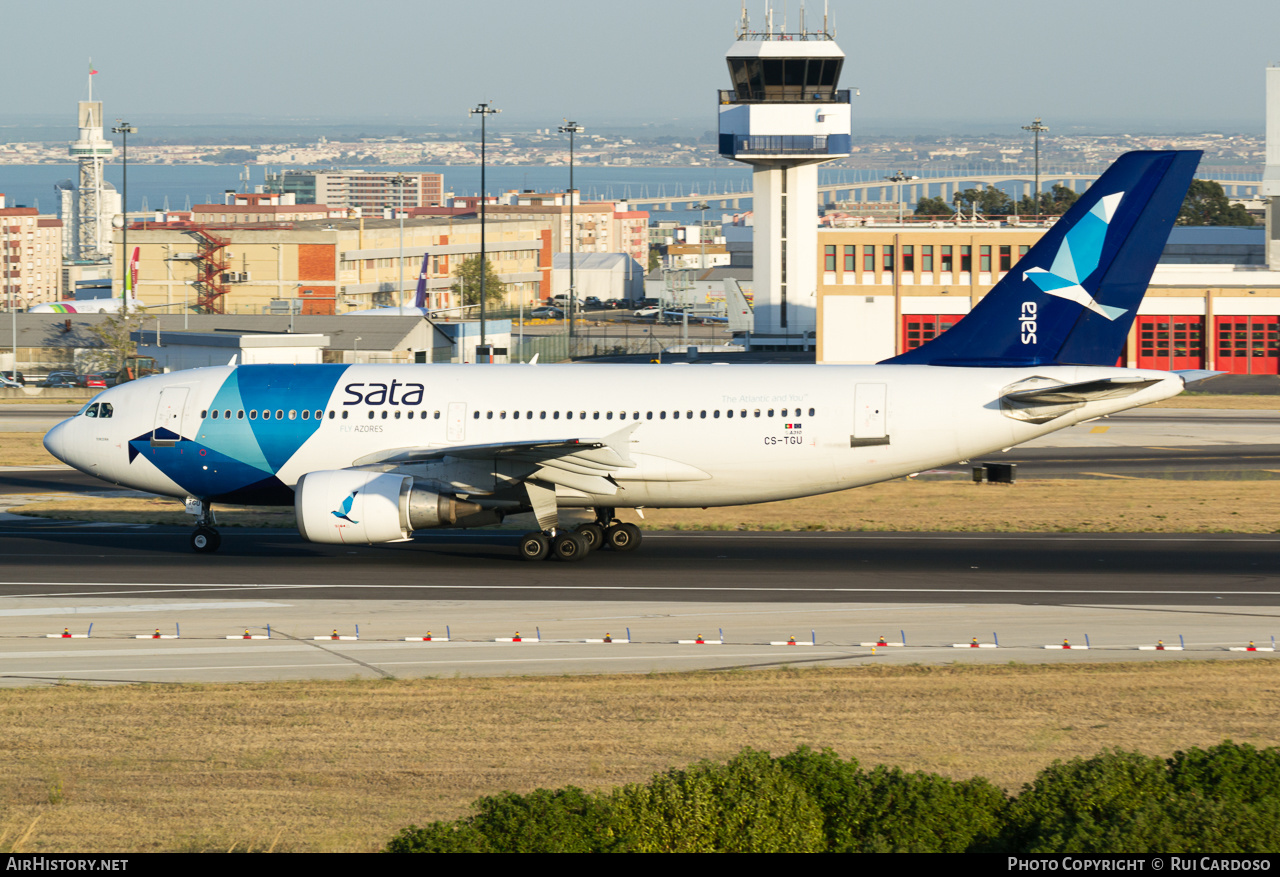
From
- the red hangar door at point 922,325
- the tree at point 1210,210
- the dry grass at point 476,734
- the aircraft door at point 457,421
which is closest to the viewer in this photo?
the dry grass at point 476,734

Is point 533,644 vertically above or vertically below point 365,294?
below

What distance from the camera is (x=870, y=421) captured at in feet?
102

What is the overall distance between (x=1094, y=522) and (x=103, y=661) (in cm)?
2645

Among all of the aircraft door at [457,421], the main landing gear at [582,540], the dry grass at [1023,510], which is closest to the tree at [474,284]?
the dry grass at [1023,510]

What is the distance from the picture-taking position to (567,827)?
1112 centimetres

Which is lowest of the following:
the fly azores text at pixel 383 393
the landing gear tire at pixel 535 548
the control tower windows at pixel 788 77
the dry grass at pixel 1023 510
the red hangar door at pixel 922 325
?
the landing gear tire at pixel 535 548

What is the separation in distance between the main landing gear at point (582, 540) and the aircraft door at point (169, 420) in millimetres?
8781

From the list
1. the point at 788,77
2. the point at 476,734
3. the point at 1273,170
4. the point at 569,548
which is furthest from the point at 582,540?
the point at 1273,170

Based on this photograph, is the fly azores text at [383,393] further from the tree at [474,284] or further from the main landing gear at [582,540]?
the tree at [474,284]

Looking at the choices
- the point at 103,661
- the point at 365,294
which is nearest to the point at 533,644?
the point at 103,661

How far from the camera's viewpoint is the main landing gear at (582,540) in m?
32.0

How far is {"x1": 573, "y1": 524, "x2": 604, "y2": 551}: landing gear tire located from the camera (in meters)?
33.2
